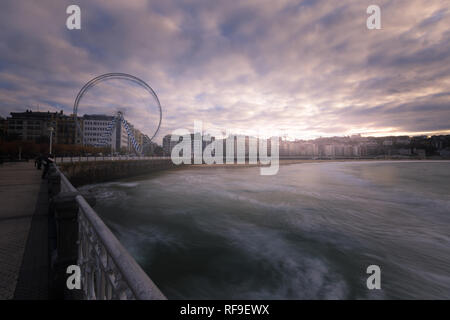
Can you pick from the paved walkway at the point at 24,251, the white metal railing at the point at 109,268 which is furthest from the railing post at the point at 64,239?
the paved walkway at the point at 24,251

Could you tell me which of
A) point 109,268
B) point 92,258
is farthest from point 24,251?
point 109,268

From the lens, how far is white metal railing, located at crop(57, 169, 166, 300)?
155cm

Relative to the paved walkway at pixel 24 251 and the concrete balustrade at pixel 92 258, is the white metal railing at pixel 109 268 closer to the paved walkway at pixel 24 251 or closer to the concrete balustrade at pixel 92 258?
the concrete balustrade at pixel 92 258

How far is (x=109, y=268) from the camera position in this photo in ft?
7.18

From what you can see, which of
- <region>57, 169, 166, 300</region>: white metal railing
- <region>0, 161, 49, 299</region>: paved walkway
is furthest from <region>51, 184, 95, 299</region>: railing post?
<region>0, 161, 49, 299</region>: paved walkway

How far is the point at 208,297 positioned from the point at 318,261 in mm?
4363

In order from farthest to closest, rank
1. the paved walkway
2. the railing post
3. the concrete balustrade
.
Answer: the railing post
the paved walkway
the concrete balustrade

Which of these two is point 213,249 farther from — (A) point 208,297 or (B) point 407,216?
(B) point 407,216

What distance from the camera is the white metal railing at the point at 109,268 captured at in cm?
155

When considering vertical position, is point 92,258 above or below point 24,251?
above

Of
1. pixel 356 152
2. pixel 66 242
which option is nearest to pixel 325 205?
pixel 66 242

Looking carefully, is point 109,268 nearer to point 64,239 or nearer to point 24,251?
point 64,239

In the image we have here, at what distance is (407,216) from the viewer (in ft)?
44.8

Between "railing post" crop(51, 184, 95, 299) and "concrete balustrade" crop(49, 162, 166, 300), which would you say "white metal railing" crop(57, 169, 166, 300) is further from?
"railing post" crop(51, 184, 95, 299)
